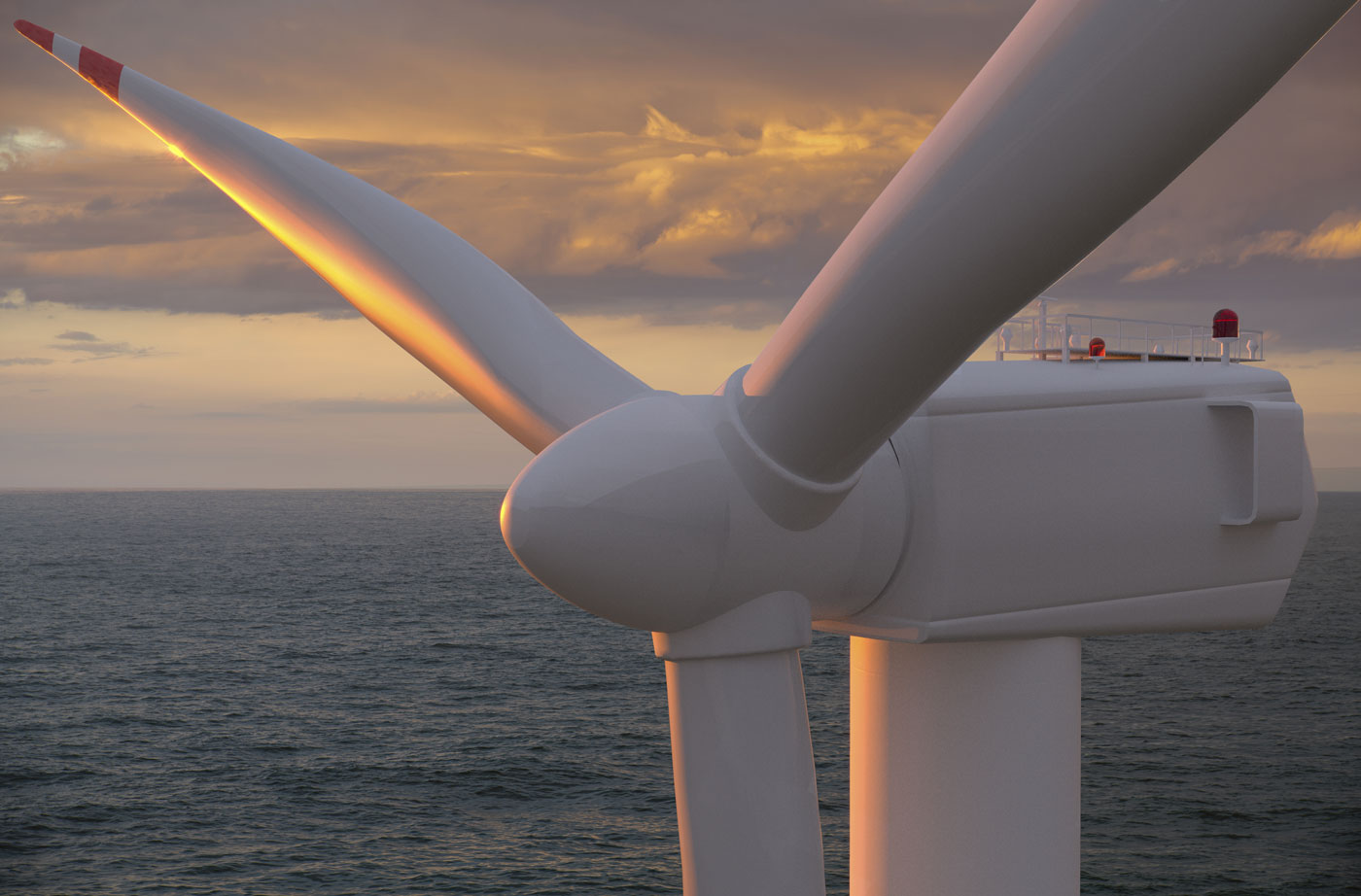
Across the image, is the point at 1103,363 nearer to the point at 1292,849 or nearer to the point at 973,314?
the point at 973,314

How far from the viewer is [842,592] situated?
18.9 ft

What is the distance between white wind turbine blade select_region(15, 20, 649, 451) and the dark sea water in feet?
119

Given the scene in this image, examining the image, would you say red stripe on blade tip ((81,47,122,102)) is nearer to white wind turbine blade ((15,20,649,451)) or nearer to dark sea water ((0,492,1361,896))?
white wind turbine blade ((15,20,649,451))

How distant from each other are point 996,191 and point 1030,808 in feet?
A: 14.9

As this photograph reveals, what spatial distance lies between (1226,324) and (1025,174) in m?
4.97

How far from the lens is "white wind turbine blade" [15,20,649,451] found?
6273mm

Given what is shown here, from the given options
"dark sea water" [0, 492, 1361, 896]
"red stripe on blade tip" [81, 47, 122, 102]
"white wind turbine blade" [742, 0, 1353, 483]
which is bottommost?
"dark sea water" [0, 492, 1361, 896]

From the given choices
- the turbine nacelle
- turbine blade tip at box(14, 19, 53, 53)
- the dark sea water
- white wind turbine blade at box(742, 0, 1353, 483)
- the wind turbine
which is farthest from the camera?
the dark sea water

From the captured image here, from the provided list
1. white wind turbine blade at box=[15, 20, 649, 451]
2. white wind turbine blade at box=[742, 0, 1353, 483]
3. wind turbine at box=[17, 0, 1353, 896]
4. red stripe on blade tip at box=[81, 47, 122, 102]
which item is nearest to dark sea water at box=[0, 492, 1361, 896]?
wind turbine at box=[17, 0, 1353, 896]

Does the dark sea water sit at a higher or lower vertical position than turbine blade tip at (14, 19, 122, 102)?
lower

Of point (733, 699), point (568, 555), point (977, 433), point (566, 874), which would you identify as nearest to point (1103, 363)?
point (977, 433)

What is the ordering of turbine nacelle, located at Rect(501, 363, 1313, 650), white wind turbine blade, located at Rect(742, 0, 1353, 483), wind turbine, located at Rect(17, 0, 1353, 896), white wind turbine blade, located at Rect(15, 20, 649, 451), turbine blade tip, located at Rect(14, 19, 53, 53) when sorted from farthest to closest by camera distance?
turbine blade tip, located at Rect(14, 19, 53, 53) < white wind turbine blade, located at Rect(15, 20, 649, 451) < turbine nacelle, located at Rect(501, 363, 1313, 650) < wind turbine, located at Rect(17, 0, 1353, 896) < white wind turbine blade, located at Rect(742, 0, 1353, 483)

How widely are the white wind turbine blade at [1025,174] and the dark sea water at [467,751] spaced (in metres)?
38.3

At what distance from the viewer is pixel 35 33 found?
7422 millimetres
